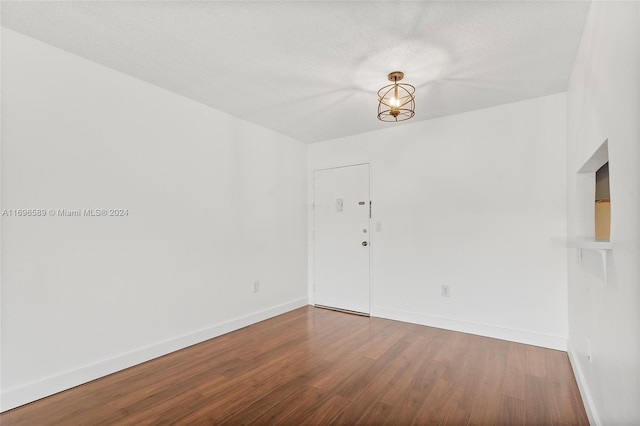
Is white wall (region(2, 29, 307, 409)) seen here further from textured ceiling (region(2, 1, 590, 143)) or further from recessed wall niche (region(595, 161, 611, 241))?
recessed wall niche (region(595, 161, 611, 241))

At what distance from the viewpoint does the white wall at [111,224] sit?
Result: 6.97 ft

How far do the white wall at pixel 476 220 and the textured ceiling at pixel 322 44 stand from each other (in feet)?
1.40

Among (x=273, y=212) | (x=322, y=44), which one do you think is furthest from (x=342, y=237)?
(x=322, y=44)

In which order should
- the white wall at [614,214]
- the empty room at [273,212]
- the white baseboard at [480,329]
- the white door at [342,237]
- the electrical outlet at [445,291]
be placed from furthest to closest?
the white door at [342,237] < the electrical outlet at [445,291] < the white baseboard at [480,329] < the empty room at [273,212] < the white wall at [614,214]

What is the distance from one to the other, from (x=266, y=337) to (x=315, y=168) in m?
2.52

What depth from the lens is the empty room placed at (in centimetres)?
190

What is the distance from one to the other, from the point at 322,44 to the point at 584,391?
2.96 m

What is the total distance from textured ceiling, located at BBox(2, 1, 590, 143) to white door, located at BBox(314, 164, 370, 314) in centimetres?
143

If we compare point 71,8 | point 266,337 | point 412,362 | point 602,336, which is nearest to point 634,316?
point 602,336

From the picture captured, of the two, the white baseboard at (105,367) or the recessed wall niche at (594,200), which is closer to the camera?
the white baseboard at (105,367)

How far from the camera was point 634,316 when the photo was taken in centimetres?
112

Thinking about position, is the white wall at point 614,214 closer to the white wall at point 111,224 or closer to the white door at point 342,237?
the white door at point 342,237

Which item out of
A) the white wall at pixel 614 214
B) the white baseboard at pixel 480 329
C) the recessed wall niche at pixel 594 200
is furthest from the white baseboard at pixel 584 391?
the recessed wall niche at pixel 594 200

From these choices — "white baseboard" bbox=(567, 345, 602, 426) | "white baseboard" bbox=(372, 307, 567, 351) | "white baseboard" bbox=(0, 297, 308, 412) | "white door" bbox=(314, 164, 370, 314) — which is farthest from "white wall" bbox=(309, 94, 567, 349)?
"white baseboard" bbox=(0, 297, 308, 412)
